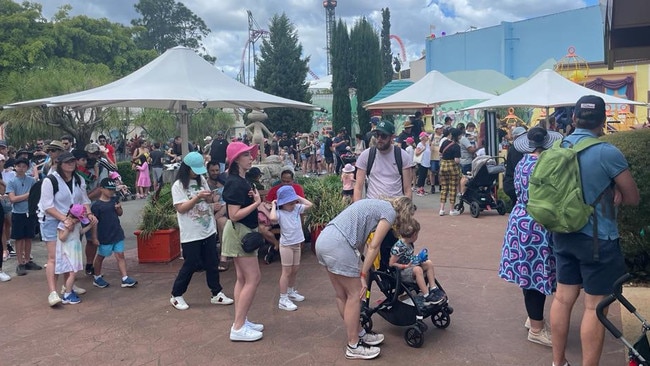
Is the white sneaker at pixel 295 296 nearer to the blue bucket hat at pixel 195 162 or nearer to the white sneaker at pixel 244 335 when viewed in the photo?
the white sneaker at pixel 244 335

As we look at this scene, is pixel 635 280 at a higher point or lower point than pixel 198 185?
lower

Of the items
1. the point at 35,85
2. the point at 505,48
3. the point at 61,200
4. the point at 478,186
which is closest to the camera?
the point at 61,200

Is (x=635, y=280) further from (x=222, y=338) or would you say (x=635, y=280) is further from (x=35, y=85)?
(x=35, y=85)

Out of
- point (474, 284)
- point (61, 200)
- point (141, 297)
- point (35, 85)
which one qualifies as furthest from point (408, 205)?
point (35, 85)

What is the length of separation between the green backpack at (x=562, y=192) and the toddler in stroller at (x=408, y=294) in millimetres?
1312

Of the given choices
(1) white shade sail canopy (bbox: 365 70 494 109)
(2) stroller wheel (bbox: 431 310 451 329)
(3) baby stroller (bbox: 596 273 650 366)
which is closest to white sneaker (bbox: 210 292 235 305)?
(2) stroller wheel (bbox: 431 310 451 329)

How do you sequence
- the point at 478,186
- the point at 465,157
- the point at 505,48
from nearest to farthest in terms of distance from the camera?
the point at 478,186, the point at 465,157, the point at 505,48

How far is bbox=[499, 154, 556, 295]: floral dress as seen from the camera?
4262 millimetres

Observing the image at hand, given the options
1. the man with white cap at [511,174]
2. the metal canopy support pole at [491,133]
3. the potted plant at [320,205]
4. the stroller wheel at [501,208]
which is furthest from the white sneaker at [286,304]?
the metal canopy support pole at [491,133]

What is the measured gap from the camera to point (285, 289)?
5598 millimetres

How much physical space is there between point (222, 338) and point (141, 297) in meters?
1.72

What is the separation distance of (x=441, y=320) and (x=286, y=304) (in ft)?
5.18

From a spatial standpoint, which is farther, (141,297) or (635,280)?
(141,297)

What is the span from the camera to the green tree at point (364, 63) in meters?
32.0
